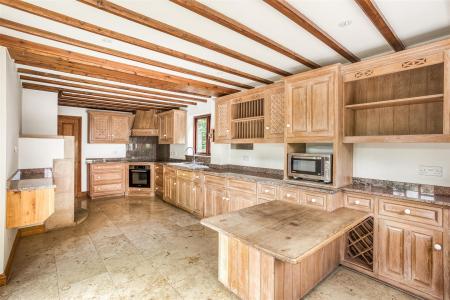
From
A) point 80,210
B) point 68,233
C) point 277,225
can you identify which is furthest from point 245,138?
point 80,210

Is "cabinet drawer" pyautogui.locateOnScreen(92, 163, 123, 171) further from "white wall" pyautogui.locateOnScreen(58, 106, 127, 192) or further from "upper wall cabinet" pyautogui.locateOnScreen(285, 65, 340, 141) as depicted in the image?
"upper wall cabinet" pyautogui.locateOnScreen(285, 65, 340, 141)

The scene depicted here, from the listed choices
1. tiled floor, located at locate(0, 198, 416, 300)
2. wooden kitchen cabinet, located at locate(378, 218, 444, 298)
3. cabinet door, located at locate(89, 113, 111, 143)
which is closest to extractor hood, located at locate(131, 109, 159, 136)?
cabinet door, located at locate(89, 113, 111, 143)

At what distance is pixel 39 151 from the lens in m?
3.60

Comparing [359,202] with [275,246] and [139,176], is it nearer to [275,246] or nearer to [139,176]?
[275,246]

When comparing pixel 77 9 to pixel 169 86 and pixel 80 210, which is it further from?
pixel 80 210

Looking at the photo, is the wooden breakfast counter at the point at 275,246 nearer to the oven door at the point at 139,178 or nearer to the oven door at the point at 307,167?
the oven door at the point at 307,167

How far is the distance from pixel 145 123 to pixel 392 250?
6142 mm

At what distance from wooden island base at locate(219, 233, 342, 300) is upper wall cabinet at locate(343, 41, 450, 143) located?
151cm

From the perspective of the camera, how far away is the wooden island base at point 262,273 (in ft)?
6.01

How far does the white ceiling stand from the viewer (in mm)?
1818

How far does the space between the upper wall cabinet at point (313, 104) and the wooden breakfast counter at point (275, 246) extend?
0.99 metres

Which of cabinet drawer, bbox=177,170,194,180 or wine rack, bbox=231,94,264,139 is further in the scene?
cabinet drawer, bbox=177,170,194,180

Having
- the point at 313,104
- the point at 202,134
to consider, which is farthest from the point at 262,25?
the point at 202,134

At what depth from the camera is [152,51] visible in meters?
2.68
